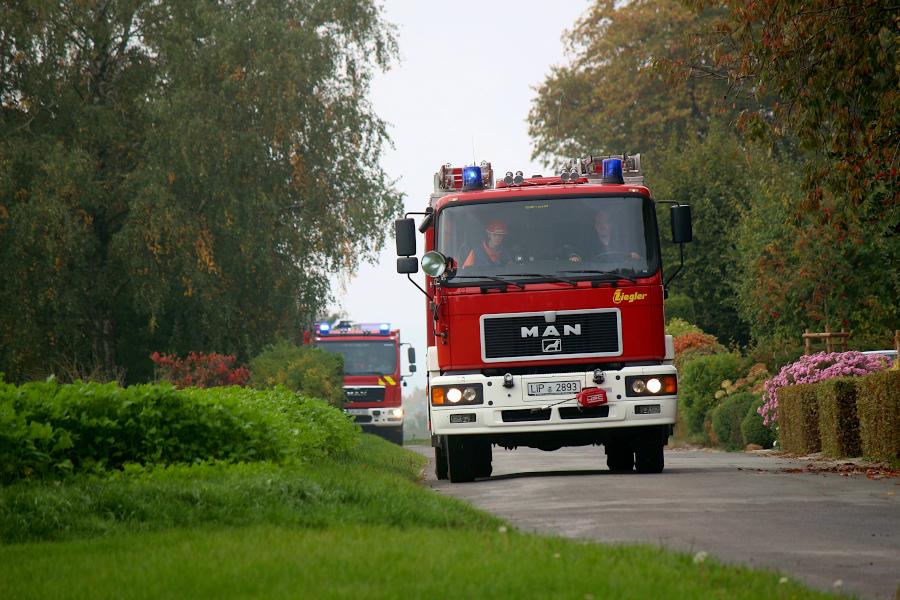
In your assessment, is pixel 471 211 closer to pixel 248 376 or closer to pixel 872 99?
pixel 872 99

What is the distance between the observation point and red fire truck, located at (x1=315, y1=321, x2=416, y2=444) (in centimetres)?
4900

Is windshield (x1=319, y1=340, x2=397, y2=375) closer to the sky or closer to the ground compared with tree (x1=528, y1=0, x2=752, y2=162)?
closer to the ground

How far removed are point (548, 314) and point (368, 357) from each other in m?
33.3

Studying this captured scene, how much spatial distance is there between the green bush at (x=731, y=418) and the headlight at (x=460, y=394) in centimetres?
1473

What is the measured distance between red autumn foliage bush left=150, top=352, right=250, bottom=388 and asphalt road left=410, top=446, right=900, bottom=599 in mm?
16649

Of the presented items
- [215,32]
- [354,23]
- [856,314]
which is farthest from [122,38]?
[856,314]

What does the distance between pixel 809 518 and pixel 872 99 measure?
587 centimetres

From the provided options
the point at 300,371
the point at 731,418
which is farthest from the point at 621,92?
the point at 731,418

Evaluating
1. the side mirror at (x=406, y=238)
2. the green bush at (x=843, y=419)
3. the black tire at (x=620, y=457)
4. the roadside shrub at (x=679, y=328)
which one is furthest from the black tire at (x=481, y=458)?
the roadside shrub at (x=679, y=328)

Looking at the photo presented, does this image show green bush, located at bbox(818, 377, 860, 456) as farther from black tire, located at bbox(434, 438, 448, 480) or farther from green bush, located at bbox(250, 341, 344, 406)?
green bush, located at bbox(250, 341, 344, 406)

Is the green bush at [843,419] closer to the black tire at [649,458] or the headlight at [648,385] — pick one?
the black tire at [649,458]

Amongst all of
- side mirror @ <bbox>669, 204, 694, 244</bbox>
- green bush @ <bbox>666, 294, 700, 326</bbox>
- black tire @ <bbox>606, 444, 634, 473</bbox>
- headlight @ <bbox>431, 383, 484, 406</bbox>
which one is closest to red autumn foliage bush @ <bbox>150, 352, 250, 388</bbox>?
green bush @ <bbox>666, 294, 700, 326</bbox>

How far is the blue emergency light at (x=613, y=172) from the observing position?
56.3 ft

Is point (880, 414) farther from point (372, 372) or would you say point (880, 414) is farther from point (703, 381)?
point (372, 372)
